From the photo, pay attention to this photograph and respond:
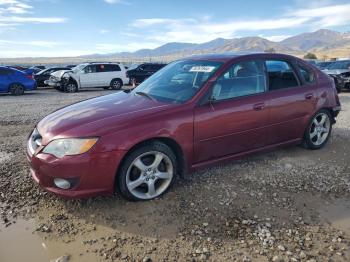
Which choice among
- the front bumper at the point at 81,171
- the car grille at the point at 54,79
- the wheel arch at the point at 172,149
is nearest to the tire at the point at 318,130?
the wheel arch at the point at 172,149

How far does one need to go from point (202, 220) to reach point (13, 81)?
610 inches

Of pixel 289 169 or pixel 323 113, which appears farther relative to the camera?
pixel 323 113

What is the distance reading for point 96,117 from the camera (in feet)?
12.9

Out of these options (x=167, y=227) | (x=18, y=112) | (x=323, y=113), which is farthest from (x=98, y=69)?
(x=167, y=227)

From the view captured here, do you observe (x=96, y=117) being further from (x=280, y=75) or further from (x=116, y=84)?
(x=116, y=84)

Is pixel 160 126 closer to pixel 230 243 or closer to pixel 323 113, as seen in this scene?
pixel 230 243

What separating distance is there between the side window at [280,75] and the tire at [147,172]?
1.91 meters

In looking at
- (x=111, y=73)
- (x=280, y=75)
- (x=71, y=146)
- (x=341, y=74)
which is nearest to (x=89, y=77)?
(x=111, y=73)

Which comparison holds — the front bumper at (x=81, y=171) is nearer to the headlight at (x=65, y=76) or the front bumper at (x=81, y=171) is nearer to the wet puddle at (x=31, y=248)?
the wet puddle at (x=31, y=248)

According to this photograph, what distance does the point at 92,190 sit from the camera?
3.68 m

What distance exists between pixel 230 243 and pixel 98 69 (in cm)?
1753

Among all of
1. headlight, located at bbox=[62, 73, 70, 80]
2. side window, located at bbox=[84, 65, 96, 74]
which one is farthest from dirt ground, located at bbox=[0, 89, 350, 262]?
side window, located at bbox=[84, 65, 96, 74]

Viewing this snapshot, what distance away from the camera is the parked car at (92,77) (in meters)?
18.5

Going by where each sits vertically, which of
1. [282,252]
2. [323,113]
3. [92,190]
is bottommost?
[282,252]
